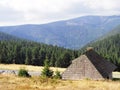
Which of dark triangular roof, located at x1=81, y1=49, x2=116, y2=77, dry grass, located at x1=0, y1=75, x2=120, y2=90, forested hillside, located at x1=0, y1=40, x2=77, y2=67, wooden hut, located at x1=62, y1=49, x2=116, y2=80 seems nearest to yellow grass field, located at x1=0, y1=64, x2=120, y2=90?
dry grass, located at x1=0, y1=75, x2=120, y2=90

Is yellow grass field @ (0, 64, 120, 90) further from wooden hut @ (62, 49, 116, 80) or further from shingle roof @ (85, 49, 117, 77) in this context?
shingle roof @ (85, 49, 117, 77)

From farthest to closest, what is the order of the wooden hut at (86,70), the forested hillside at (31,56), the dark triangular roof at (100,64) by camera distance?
the forested hillside at (31,56) → the dark triangular roof at (100,64) → the wooden hut at (86,70)

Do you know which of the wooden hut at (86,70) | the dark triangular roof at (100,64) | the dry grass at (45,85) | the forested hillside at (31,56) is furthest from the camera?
the forested hillside at (31,56)

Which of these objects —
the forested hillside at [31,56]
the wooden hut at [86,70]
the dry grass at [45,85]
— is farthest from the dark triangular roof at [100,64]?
the forested hillside at [31,56]

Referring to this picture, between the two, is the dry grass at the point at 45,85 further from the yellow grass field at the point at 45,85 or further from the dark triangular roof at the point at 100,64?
the dark triangular roof at the point at 100,64

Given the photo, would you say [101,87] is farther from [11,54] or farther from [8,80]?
[11,54]

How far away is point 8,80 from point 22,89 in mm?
5285

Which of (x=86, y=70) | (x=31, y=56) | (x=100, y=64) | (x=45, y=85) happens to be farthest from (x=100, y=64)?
(x=31, y=56)

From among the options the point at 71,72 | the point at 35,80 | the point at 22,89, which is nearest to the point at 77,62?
the point at 71,72

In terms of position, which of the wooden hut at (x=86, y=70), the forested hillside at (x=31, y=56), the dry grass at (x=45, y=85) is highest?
the forested hillside at (x=31, y=56)

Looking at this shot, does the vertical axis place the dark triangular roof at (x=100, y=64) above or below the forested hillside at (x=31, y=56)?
below

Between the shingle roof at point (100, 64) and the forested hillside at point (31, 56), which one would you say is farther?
the forested hillside at point (31, 56)

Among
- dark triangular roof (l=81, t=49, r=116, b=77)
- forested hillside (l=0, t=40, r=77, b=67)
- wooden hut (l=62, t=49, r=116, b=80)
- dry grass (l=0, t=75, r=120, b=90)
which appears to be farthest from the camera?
forested hillside (l=0, t=40, r=77, b=67)

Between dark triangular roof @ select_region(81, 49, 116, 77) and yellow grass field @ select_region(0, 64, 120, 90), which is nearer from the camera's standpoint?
yellow grass field @ select_region(0, 64, 120, 90)
